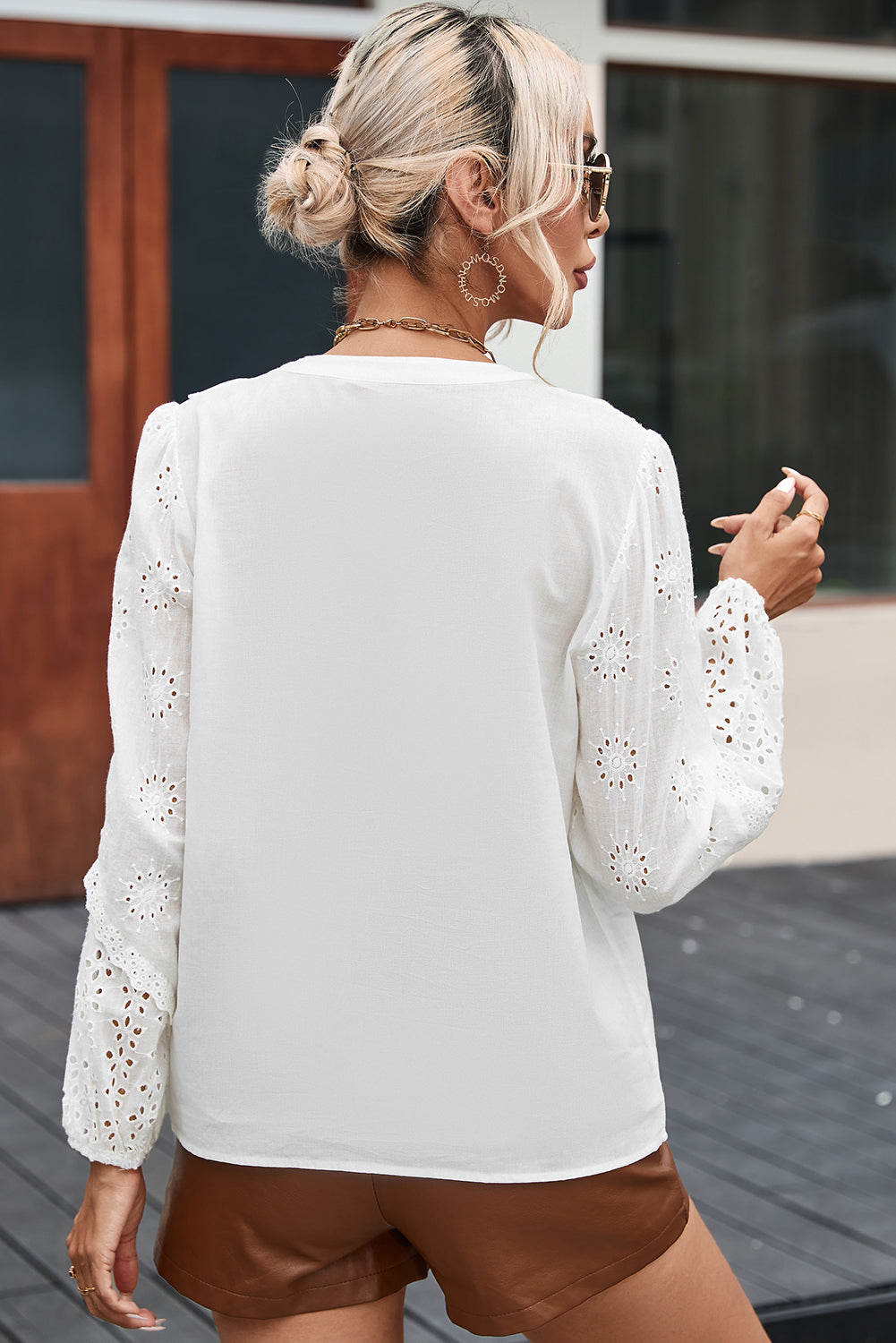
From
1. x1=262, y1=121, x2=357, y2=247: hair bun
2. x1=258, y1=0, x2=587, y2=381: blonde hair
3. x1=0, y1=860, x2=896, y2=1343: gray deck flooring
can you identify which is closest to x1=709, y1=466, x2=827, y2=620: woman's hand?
x1=258, y1=0, x2=587, y2=381: blonde hair

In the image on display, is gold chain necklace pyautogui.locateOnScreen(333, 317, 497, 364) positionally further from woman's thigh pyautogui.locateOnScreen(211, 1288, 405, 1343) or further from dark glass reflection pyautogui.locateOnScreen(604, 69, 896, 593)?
dark glass reflection pyautogui.locateOnScreen(604, 69, 896, 593)

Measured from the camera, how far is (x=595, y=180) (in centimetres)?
131

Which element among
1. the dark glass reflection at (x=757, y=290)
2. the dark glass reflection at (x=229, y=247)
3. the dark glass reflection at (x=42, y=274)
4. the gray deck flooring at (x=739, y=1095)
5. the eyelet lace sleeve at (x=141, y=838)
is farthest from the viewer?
the dark glass reflection at (x=757, y=290)

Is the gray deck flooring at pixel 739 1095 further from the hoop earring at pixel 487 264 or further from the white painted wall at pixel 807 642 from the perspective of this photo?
the hoop earring at pixel 487 264

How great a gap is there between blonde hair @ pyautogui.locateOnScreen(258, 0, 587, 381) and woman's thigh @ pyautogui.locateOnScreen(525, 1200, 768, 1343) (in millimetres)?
741

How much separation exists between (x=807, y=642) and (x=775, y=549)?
4.47 meters

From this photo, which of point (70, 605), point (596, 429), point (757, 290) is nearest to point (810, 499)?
point (596, 429)

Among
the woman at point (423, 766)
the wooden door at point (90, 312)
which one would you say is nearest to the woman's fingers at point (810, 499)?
the woman at point (423, 766)

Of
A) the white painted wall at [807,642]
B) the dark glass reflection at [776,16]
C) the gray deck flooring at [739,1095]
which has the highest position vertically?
the dark glass reflection at [776,16]

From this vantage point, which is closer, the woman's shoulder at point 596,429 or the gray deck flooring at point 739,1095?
the woman's shoulder at point 596,429

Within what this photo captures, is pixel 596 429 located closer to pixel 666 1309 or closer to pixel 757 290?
pixel 666 1309

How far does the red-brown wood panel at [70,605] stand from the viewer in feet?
16.7

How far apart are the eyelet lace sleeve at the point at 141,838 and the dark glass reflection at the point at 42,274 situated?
4.02m

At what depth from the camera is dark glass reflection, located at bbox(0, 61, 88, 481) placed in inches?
197
